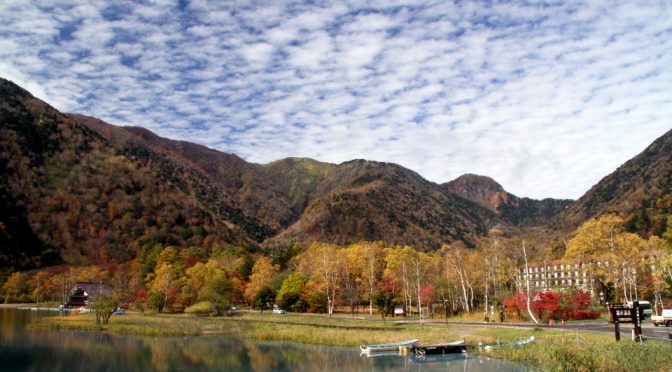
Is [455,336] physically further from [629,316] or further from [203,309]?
[203,309]

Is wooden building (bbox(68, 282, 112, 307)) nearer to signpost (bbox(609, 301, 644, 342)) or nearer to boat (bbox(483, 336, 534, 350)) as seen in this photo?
boat (bbox(483, 336, 534, 350))

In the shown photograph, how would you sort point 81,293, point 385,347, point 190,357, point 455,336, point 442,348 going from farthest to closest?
point 81,293, point 455,336, point 385,347, point 190,357, point 442,348

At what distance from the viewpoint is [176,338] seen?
56.2m

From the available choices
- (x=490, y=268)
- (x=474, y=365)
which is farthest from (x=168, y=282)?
(x=474, y=365)

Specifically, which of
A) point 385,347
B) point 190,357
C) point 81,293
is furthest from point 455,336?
point 81,293

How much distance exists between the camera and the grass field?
26969 mm

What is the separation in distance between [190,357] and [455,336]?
77.7 feet

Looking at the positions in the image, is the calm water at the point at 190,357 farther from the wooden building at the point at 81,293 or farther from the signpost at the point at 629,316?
the wooden building at the point at 81,293

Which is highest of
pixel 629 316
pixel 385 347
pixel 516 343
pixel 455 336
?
pixel 629 316

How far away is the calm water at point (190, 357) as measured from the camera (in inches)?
1461

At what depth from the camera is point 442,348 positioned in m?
42.3

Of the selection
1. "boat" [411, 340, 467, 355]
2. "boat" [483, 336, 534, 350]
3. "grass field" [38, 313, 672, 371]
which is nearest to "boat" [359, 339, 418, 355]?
"boat" [411, 340, 467, 355]

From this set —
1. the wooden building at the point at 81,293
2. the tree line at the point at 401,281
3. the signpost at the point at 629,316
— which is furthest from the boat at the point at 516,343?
the wooden building at the point at 81,293

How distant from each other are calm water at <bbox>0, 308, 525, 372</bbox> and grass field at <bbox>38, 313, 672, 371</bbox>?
7.88 ft
